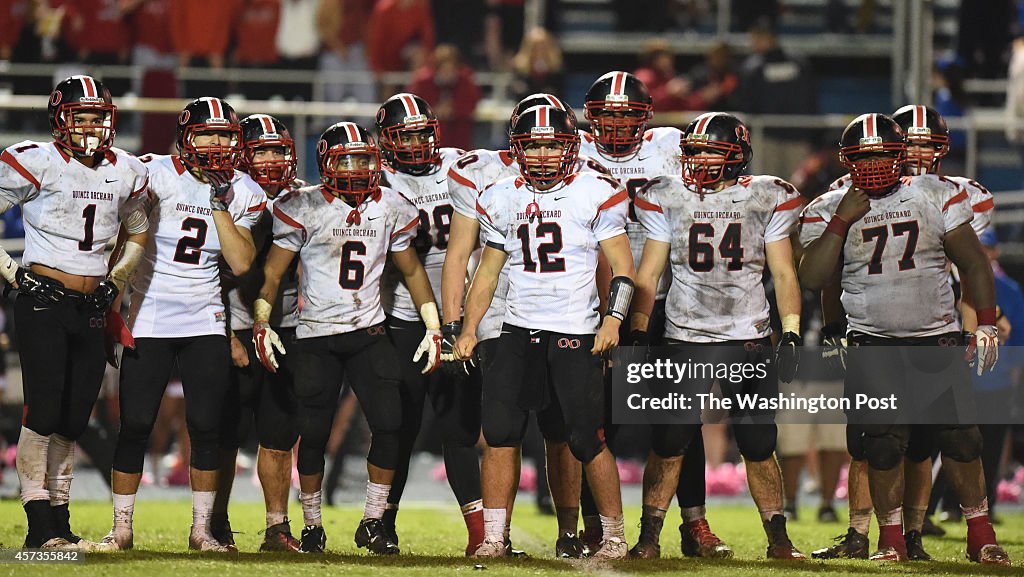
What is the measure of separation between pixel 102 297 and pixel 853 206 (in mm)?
3387

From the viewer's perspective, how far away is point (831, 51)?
14.9 metres

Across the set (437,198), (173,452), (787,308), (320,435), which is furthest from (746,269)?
(173,452)

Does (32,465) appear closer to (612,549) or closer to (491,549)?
(491,549)

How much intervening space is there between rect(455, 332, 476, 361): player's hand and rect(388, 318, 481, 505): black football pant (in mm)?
276

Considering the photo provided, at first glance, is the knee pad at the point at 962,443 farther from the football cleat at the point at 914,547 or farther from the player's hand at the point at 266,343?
the player's hand at the point at 266,343

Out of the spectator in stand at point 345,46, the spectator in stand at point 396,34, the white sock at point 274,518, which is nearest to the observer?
the white sock at point 274,518

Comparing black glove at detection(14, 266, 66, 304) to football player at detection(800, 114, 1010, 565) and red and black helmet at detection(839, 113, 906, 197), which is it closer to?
football player at detection(800, 114, 1010, 565)

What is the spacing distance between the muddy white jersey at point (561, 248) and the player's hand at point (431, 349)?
35 centimetres

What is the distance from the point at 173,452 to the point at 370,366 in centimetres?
619

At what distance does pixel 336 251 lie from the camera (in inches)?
255

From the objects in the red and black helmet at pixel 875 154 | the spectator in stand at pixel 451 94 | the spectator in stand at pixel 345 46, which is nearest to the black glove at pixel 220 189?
the red and black helmet at pixel 875 154

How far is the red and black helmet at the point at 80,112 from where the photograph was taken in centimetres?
617

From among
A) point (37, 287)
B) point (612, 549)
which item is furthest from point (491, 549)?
point (37, 287)

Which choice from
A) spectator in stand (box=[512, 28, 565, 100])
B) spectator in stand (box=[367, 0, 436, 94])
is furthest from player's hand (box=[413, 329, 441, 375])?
spectator in stand (box=[367, 0, 436, 94])
